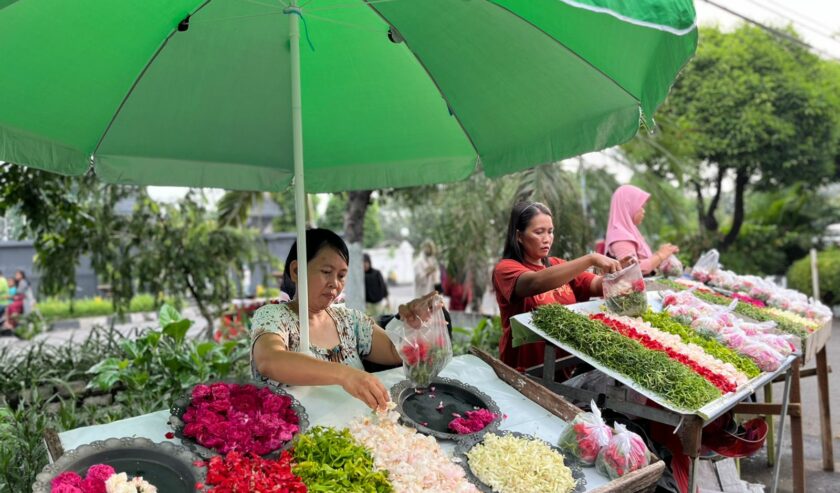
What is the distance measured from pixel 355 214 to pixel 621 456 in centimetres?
579

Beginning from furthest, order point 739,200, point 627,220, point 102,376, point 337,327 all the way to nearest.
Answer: point 739,200
point 627,220
point 102,376
point 337,327

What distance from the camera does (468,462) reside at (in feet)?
5.90

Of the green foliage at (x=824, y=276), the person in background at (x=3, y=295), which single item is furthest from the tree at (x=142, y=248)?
the green foliage at (x=824, y=276)

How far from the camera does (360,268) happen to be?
745cm

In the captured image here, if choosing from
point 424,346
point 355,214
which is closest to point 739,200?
point 355,214

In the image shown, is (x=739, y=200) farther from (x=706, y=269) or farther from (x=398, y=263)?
(x=398, y=263)

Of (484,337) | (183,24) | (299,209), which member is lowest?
(484,337)

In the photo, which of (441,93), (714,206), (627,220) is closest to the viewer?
(441,93)

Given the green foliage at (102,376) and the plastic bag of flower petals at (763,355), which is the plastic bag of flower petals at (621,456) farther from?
the green foliage at (102,376)

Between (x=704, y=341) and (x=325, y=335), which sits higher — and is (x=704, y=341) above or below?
below

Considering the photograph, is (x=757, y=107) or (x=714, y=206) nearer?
(x=757, y=107)

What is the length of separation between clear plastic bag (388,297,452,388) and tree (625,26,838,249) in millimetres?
11482

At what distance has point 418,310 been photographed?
2.12 metres

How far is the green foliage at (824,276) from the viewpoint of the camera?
12.4m
